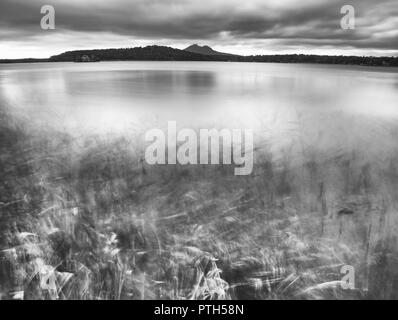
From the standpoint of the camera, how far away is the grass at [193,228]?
24.2 ft

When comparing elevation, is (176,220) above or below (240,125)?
below

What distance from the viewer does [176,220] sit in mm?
9141

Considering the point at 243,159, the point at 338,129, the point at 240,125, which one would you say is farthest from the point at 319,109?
the point at 243,159

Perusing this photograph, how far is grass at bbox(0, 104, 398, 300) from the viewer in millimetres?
7387

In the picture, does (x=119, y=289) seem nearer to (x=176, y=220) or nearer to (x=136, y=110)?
(x=176, y=220)

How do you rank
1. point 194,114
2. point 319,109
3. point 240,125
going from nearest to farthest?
point 240,125, point 194,114, point 319,109

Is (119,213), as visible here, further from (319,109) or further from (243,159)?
(319,109)

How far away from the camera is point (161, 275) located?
24.7 ft

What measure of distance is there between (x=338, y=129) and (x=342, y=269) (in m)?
11.1

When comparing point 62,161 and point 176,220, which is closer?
point 176,220

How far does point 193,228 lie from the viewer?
888cm
